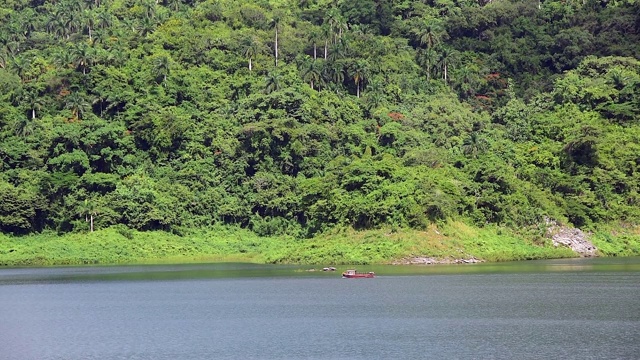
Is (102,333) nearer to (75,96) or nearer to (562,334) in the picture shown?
(562,334)

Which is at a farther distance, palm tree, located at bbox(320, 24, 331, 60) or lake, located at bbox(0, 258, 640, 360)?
palm tree, located at bbox(320, 24, 331, 60)

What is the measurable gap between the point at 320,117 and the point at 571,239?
110ft

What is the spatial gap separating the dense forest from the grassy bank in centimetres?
158

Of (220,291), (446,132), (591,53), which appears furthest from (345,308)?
(591,53)

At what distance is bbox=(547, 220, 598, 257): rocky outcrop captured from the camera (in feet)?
305

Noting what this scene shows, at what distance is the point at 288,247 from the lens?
92.9 metres

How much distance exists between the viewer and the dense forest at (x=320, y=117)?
95000 mm

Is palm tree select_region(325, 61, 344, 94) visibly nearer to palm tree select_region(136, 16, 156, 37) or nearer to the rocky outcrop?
palm tree select_region(136, 16, 156, 37)

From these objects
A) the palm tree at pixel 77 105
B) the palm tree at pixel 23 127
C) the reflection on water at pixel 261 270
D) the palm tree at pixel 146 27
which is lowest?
the reflection on water at pixel 261 270

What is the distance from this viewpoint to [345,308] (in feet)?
175

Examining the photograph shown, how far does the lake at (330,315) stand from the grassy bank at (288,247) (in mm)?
6965

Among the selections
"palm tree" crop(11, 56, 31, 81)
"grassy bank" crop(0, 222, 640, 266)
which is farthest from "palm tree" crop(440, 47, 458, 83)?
"palm tree" crop(11, 56, 31, 81)

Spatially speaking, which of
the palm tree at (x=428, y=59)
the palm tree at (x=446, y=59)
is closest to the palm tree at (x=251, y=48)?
the palm tree at (x=428, y=59)

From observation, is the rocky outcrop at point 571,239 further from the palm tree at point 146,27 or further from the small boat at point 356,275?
the palm tree at point 146,27
